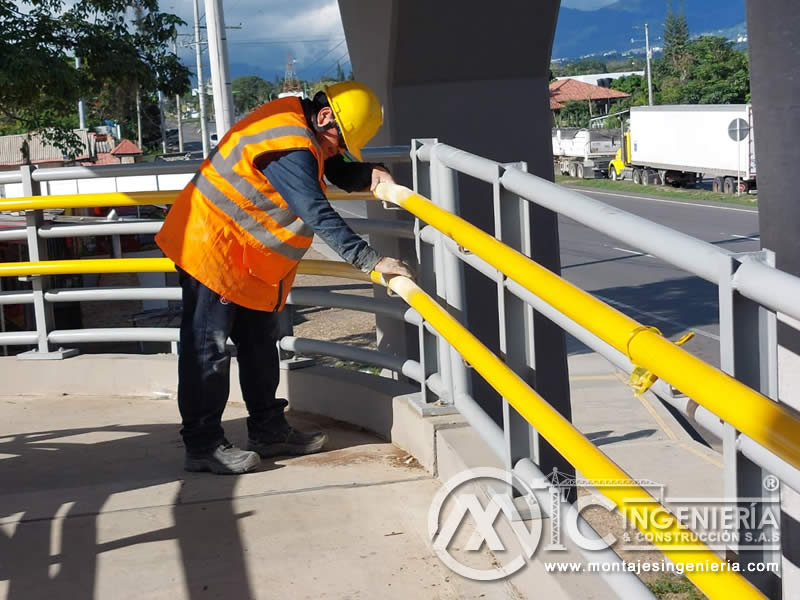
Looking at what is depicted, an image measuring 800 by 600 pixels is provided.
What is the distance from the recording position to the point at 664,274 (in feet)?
91.8

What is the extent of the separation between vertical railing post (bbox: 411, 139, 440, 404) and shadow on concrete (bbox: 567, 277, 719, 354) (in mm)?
15508

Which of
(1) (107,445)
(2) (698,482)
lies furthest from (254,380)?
(2) (698,482)

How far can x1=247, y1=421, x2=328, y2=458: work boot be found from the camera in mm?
4918

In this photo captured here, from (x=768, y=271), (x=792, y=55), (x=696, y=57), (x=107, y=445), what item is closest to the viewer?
(x=768, y=271)

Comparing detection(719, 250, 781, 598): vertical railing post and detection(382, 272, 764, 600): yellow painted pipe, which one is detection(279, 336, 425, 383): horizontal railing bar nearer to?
detection(382, 272, 764, 600): yellow painted pipe


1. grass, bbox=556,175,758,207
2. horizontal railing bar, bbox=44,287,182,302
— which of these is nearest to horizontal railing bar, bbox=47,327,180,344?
horizontal railing bar, bbox=44,287,182,302

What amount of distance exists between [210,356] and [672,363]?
121 inches

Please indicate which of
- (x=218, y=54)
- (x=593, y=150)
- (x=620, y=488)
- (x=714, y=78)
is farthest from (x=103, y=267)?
(x=714, y=78)

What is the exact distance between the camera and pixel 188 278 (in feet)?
15.1

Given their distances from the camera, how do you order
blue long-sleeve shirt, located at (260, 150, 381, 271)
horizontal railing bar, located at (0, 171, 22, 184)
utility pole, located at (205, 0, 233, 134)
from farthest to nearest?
utility pole, located at (205, 0, 233, 134), horizontal railing bar, located at (0, 171, 22, 184), blue long-sleeve shirt, located at (260, 150, 381, 271)

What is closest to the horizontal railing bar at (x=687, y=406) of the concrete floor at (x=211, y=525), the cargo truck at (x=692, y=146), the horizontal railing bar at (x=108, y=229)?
the concrete floor at (x=211, y=525)

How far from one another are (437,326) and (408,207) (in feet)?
1.72

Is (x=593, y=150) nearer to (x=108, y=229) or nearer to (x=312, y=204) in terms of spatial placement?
(x=108, y=229)

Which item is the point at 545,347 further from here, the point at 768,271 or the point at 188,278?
the point at 768,271
